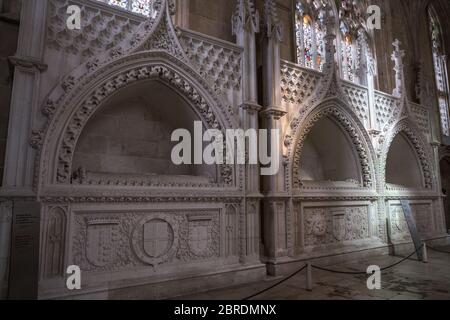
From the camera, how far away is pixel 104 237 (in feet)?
12.9

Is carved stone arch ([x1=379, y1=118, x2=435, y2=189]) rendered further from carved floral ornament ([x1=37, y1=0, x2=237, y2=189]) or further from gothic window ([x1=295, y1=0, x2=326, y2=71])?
carved floral ornament ([x1=37, y1=0, x2=237, y2=189])

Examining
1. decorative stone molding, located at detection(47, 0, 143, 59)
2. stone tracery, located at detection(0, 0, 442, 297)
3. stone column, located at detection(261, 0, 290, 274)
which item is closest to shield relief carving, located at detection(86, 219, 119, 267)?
stone tracery, located at detection(0, 0, 442, 297)

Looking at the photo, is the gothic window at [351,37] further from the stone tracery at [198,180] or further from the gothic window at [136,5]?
the gothic window at [136,5]

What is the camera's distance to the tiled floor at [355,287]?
416 centimetres

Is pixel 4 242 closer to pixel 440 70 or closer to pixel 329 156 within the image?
pixel 329 156

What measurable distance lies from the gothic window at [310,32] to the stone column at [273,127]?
6.24 ft

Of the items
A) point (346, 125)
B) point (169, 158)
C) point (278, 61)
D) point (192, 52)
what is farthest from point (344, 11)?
point (169, 158)

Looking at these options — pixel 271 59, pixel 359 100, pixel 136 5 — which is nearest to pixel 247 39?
pixel 271 59

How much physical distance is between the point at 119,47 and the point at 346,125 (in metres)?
4.93

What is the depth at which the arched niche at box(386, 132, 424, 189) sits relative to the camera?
8.66 m

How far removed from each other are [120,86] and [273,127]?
2598mm

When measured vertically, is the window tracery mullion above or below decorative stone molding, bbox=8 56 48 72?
above

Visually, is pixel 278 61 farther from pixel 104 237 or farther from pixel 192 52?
pixel 104 237

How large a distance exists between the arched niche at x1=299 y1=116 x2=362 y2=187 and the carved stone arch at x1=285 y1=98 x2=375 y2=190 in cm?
11
